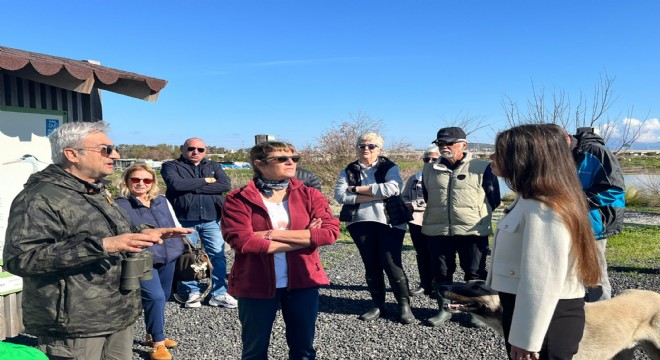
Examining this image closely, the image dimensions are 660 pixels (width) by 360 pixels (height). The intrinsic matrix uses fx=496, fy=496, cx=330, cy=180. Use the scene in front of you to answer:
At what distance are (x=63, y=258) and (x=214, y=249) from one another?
358 cm

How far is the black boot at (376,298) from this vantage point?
5.14m

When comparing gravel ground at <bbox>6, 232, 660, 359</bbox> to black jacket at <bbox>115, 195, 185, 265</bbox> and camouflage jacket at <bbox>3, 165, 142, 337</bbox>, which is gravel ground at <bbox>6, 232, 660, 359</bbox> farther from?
camouflage jacket at <bbox>3, 165, 142, 337</bbox>

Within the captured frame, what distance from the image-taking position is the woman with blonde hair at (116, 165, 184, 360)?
4.19 meters

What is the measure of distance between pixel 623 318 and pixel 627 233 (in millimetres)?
8929

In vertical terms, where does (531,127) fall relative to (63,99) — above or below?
below

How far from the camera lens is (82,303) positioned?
92.7 inches

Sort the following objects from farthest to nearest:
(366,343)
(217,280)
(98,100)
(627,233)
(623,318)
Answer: (627,233), (217,280), (98,100), (366,343), (623,318)

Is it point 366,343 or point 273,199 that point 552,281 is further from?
point 366,343

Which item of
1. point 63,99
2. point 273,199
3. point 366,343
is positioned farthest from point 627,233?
point 63,99

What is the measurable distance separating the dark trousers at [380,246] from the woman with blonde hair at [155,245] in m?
1.74

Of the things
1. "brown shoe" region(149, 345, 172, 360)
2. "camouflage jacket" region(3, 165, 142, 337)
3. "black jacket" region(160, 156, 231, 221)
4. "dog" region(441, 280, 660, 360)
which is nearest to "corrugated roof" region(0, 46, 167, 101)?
"black jacket" region(160, 156, 231, 221)

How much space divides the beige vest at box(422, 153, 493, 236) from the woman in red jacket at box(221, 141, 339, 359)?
202cm

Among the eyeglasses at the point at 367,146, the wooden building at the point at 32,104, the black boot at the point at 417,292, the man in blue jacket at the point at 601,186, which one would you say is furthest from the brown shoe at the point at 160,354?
the man in blue jacket at the point at 601,186

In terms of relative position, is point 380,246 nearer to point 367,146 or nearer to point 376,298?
point 376,298
